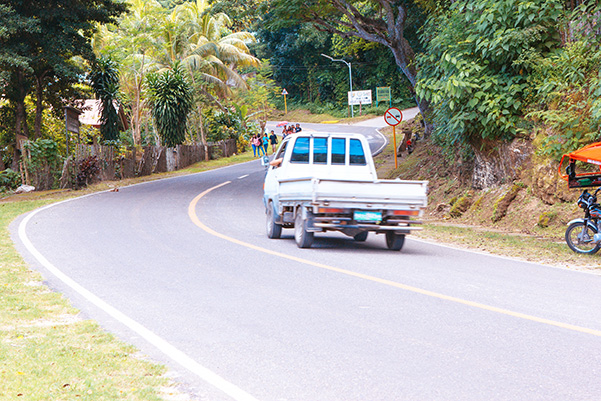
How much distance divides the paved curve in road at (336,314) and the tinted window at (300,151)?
1692 millimetres

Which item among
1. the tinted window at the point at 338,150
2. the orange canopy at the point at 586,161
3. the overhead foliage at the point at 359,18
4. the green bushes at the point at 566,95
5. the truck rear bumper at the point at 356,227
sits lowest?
the truck rear bumper at the point at 356,227

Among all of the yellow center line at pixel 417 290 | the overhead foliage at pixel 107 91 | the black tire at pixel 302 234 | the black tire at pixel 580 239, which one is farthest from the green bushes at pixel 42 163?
the black tire at pixel 580 239

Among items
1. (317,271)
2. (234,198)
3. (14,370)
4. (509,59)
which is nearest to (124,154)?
(234,198)

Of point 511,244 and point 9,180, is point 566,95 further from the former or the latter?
point 9,180

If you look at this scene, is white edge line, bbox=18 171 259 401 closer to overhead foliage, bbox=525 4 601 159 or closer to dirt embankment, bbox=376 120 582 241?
dirt embankment, bbox=376 120 582 241

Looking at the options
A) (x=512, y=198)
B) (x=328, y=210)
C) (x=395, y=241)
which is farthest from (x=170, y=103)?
(x=328, y=210)

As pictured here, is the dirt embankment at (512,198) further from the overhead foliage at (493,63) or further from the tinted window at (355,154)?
the tinted window at (355,154)

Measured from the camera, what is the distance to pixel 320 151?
13.6m

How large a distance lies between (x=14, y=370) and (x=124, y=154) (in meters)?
28.0

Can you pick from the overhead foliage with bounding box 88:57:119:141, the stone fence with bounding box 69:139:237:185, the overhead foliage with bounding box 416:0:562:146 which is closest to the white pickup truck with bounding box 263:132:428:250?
the overhead foliage with bounding box 416:0:562:146

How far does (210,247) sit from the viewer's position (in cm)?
1226

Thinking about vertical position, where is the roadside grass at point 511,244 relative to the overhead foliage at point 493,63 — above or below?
below

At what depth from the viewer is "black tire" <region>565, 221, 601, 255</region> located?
1184 cm

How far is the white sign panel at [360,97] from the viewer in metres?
78.6
